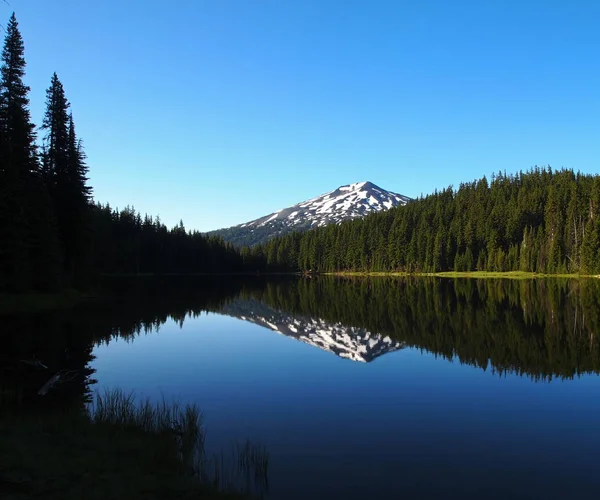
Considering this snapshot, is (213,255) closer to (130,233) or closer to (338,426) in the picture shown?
(130,233)

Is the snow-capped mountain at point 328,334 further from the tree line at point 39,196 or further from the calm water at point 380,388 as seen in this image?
the tree line at point 39,196

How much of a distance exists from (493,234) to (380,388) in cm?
13953

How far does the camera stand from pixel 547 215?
138 metres

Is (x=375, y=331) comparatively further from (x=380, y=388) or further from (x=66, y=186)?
(x=66, y=186)

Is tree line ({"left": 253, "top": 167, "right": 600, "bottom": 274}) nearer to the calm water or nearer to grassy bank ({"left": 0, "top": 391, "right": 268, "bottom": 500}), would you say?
the calm water

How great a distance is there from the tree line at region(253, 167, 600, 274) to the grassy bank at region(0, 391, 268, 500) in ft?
397

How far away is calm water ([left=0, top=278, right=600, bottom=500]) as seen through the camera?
11141 mm

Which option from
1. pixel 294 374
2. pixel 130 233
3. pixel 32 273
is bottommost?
pixel 294 374

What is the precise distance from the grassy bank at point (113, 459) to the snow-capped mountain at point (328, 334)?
1437 cm

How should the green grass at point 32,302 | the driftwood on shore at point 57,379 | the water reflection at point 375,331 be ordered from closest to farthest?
the driftwood on shore at point 57,379 < the water reflection at point 375,331 < the green grass at point 32,302

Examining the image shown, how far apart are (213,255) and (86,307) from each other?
153 metres

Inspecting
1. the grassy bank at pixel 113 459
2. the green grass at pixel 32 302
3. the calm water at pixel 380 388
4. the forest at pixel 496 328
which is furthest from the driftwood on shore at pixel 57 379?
the green grass at pixel 32 302

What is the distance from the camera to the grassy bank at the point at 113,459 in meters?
8.52

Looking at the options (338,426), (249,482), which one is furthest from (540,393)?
(249,482)
